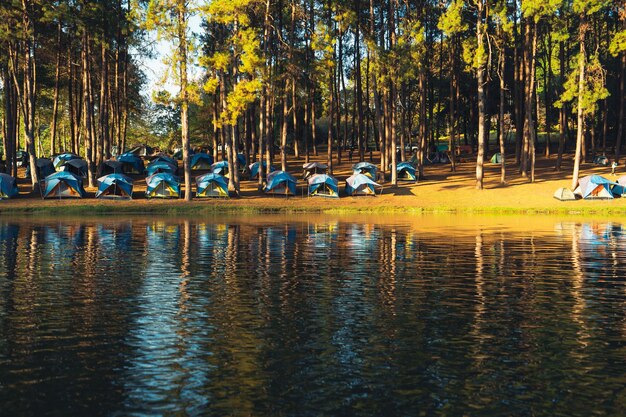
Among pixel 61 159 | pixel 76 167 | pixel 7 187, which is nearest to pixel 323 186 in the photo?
pixel 7 187

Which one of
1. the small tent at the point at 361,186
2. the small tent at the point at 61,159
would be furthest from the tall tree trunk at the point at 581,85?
the small tent at the point at 61,159

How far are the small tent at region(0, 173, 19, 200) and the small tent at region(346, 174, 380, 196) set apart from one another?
91.4 feet

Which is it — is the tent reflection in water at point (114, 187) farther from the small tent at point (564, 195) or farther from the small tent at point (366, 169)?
the small tent at point (564, 195)

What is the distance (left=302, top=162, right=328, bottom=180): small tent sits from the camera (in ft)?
228

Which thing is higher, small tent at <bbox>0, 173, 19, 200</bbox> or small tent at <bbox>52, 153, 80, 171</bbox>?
small tent at <bbox>52, 153, 80, 171</bbox>

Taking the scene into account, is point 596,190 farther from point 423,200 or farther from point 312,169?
point 312,169

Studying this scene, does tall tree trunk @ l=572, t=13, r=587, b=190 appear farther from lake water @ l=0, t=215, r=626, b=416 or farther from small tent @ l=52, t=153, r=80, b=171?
small tent @ l=52, t=153, r=80, b=171

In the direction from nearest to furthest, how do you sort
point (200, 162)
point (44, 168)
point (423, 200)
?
point (423, 200)
point (44, 168)
point (200, 162)

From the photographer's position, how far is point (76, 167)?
7169 cm

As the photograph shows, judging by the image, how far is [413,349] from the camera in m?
13.4

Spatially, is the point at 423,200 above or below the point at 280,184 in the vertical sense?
below

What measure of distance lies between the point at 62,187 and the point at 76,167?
14176mm

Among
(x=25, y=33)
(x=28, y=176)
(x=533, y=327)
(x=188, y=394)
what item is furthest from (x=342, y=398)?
(x=28, y=176)

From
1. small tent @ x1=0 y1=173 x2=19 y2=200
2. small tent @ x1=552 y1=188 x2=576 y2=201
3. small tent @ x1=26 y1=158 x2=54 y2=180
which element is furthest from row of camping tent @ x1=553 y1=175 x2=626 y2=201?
small tent @ x1=26 y1=158 x2=54 y2=180
